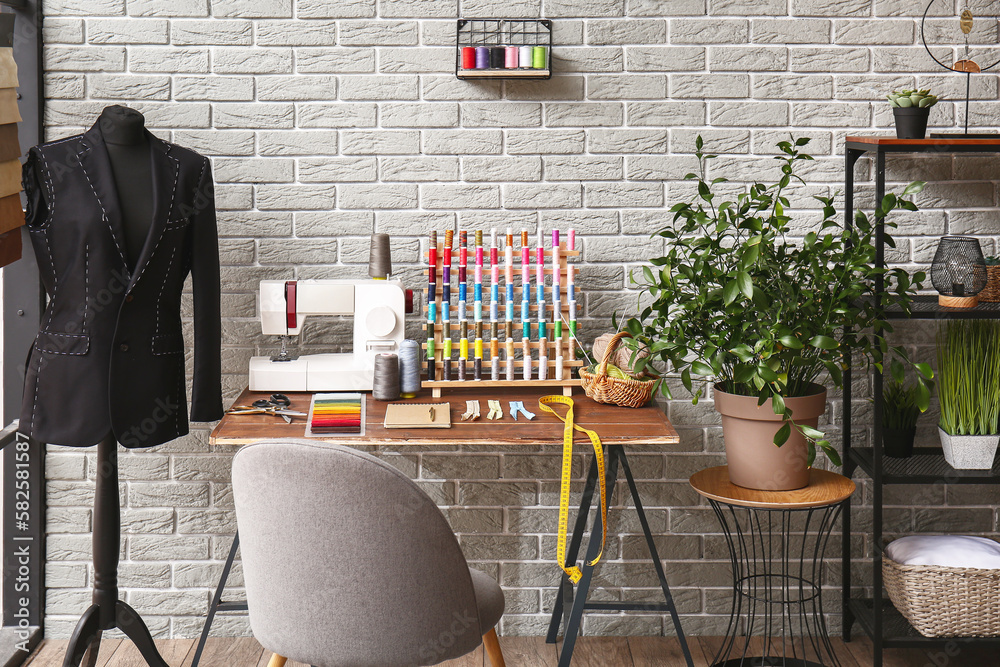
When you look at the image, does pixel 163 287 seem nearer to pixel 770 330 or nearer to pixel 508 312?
pixel 508 312

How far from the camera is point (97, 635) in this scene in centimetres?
237

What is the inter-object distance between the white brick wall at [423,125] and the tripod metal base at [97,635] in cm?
39

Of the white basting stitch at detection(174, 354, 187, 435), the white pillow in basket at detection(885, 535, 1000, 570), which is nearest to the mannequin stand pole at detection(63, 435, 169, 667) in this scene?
the white basting stitch at detection(174, 354, 187, 435)

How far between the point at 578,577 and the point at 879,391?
3.23 ft

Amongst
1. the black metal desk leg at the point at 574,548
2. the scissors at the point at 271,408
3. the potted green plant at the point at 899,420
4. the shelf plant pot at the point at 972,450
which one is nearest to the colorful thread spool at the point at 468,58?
the scissors at the point at 271,408

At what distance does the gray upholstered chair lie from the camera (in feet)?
5.07

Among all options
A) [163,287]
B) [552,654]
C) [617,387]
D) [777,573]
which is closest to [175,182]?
[163,287]

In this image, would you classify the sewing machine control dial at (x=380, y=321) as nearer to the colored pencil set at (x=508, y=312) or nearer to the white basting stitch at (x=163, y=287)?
the colored pencil set at (x=508, y=312)

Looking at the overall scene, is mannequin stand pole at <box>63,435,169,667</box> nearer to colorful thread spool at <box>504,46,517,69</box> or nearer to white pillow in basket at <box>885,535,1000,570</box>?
colorful thread spool at <box>504,46,517,69</box>

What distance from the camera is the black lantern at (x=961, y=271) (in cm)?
236

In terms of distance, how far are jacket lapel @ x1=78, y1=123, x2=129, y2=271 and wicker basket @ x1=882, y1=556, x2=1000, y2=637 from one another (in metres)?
2.23

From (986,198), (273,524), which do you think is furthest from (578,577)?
(986,198)

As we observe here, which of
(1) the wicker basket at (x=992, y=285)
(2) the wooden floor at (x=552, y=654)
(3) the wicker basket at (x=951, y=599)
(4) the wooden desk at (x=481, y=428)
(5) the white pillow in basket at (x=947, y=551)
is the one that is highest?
(1) the wicker basket at (x=992, y=285)

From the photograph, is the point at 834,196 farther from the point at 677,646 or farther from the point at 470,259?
the point at 677,646
